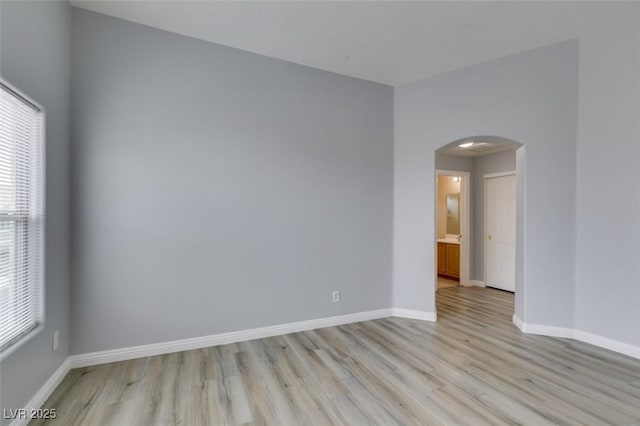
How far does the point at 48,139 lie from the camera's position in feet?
6.98

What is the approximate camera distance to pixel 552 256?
10.5 feet

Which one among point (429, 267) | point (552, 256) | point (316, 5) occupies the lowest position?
point (429, 267)

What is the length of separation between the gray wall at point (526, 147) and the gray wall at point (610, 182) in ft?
0.36

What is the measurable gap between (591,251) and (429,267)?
1.64 m

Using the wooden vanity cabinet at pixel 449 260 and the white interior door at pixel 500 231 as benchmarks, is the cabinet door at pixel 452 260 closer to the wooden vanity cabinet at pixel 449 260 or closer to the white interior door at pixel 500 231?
the wooden vanity cabinet at pixel 449 260

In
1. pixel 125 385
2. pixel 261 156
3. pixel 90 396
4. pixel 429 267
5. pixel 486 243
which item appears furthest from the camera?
pixel 486 243

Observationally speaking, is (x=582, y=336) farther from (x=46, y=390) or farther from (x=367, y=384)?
(x=46, y=390)

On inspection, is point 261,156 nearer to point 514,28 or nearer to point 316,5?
point 316,5

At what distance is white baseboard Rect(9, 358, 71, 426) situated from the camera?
1.79m

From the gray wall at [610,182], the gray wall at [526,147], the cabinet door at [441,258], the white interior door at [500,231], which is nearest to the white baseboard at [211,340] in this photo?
the gray wall at [526,147]

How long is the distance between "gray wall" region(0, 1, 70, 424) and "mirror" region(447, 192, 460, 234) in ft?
23.0

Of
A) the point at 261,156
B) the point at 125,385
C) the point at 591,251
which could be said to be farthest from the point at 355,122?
the point at 125,385

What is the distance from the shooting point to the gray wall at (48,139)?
1685 millimetres

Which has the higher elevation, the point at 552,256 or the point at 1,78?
the point at 1,78
